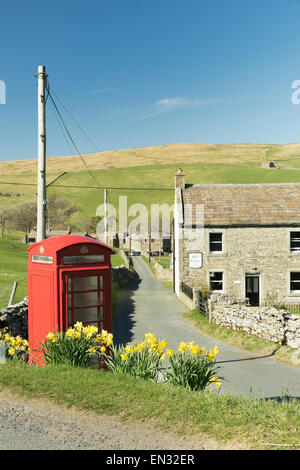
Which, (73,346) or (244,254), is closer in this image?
(73,346)

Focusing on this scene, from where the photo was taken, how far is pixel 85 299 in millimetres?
9391

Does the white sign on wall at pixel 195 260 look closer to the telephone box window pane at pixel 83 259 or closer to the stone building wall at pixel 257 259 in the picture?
the stone building wall at pixel 257 259

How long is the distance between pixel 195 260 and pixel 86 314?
18310 millimetres

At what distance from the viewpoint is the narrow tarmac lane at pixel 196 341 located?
1176 centimetres

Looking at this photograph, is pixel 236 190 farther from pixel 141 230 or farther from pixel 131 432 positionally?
pixel 141 230

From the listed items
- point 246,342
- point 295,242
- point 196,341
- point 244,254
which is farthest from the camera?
point 295,242

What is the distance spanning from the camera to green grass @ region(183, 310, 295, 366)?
1531 cm

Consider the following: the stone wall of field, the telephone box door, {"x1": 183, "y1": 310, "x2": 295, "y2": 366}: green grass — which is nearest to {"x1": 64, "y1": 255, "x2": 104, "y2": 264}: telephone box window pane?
the telephone box door

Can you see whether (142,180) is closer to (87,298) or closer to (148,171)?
(148,171)

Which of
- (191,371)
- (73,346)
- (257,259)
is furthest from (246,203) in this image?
(191,371)

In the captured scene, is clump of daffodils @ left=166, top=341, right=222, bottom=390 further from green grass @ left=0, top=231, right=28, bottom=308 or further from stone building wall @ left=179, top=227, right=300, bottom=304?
stone building wall @ left=179, top=227, right=300, bottom=304

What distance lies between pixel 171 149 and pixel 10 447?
18194 cm
